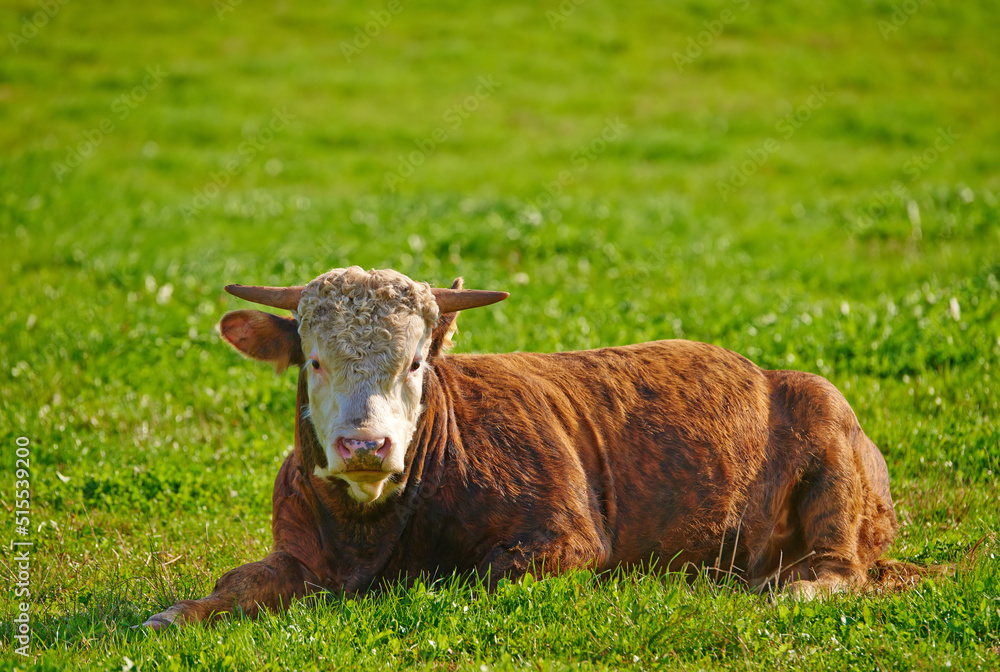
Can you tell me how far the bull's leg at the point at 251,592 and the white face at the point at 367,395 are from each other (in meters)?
0.59

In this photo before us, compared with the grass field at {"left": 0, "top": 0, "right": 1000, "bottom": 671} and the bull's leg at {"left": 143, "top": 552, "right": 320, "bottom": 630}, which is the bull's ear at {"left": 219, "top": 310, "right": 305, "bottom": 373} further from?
the grass field at {"left": 0, "top": 0, "right": 1000, "bottom": 671}

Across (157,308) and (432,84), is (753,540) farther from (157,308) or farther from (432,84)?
(432,84)

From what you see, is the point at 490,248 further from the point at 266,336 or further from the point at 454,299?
the point at 266,336

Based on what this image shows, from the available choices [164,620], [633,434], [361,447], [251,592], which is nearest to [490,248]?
[633,434]

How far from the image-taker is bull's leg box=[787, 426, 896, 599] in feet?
20.6

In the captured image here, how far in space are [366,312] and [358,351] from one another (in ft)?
0.83

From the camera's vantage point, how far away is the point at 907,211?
15.5m

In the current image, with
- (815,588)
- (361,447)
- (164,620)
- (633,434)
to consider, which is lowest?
(815,588)

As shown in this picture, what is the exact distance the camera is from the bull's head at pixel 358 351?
519 centimetres

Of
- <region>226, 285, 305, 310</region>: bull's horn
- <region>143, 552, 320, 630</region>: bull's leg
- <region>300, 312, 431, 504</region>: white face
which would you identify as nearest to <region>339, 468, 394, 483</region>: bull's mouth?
<region>300, 312, 431, 504</region>: white face

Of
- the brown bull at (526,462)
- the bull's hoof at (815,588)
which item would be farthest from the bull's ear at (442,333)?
the bull's hoof at (815,588)

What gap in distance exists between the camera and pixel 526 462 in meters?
6.00

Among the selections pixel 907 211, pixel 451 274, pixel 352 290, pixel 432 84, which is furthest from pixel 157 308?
pixel 432 84

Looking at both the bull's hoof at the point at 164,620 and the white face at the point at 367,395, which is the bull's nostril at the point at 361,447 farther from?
the bull's hoof at the point at 164,620
